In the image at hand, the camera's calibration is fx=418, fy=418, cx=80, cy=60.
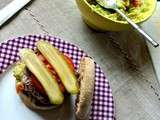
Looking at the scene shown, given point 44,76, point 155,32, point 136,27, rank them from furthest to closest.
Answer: point 155,32, point 136,27, point 44,76

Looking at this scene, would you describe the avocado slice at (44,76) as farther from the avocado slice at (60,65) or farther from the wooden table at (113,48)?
the wooden table at (113,48)

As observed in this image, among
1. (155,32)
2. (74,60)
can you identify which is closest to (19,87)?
(74,60)

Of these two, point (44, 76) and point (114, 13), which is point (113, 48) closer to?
point (114, 13)

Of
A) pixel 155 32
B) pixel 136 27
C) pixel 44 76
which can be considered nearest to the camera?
pixel 44 76

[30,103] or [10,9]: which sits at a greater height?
[10,9]

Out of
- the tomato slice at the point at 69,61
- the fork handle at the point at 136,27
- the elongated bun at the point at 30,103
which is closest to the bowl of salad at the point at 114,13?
the fork handle at the point at 136,27

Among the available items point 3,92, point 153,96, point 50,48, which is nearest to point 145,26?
point 153,96

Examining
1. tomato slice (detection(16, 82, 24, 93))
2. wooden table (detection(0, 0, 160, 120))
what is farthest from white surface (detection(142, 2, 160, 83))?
tomato slice (detection(16, 82, 24, 93))

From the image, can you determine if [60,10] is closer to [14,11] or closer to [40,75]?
[14,11]
